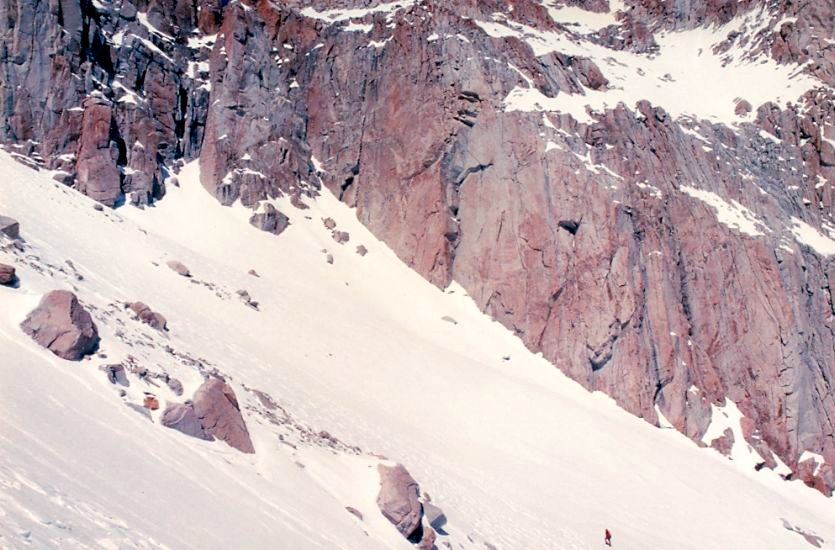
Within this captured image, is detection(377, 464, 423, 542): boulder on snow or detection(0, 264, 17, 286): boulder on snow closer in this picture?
detection(0, 264, 17, 286): boulder on snow

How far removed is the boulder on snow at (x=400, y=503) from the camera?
13664mm

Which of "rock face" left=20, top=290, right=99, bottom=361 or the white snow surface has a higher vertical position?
"rock face" left=20, top=290, right=99, bottom=361

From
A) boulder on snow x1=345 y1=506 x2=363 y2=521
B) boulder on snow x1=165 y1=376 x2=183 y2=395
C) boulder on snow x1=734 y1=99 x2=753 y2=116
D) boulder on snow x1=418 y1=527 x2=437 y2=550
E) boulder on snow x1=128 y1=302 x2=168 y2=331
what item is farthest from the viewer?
boulder on snow x1=734 y1=99 x2=753 y2=116

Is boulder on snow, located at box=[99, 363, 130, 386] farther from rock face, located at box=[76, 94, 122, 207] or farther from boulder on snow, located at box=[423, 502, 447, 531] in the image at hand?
rock face, located at box=[76, 94, 122, 207]

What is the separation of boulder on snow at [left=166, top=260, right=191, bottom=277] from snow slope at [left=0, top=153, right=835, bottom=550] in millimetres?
464

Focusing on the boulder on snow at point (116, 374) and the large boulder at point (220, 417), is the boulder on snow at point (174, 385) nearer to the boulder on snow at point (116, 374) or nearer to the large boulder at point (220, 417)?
the large boulder at point (220, 417)

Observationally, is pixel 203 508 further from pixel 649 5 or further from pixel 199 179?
pixel 649 5

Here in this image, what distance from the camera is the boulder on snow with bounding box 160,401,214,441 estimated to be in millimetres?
12211

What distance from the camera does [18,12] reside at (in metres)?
37.7

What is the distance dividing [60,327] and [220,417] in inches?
125

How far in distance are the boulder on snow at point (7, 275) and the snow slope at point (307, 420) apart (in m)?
0.37

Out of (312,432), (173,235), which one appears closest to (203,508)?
(312,432)

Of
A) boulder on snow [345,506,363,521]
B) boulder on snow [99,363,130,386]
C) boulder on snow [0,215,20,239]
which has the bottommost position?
boulder on snow [0,215,20,239]

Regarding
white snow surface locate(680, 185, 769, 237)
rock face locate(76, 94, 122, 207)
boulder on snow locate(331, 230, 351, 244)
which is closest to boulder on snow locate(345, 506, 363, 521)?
rock face locate(76, 94, 122, 207)
